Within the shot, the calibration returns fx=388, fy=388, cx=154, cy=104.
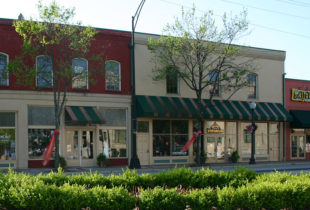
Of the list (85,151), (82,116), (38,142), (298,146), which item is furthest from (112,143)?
(298,146)

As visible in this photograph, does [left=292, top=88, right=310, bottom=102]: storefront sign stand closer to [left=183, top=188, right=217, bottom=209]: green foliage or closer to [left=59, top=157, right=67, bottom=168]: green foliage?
[left=59, top=157, right=67, bottom=168]: green foliage

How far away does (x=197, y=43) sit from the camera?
23.8 metres

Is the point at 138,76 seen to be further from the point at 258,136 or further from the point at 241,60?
the point at 258,136

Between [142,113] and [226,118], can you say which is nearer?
[142,113]

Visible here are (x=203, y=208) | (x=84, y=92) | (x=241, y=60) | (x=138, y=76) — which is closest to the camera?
(x=203, y=208)

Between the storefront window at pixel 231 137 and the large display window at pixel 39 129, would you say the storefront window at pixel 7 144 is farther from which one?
the storefront window at pixel 231 137

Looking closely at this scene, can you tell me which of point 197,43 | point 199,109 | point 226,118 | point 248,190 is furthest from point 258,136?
point 248,190

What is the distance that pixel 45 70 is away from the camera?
21609mm

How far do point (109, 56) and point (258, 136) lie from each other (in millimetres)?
13356

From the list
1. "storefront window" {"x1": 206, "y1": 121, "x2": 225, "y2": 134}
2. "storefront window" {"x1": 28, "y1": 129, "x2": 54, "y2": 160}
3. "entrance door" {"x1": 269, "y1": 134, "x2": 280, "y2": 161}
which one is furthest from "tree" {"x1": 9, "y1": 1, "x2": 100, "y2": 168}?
"entrance door" {"x1": 269, "y1": 134, "x2": 280, "y2": 161}

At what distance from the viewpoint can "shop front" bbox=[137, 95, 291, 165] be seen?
82.3ft

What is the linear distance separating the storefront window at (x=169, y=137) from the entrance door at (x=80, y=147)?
4.33 m

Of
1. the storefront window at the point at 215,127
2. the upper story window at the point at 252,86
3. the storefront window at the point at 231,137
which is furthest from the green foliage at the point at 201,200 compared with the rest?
the upper story window at the point at 252,86

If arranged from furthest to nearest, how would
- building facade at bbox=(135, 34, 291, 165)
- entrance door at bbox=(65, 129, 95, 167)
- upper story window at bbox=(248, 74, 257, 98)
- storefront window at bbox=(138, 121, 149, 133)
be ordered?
upper story window at bbox=(248, 74, 257, 98), building facade at bbox=(135, 34, 291, 165), storefront window at bbox=(138, 121, 149, 133), entrance door at bbox=(65, 129, 95, 167)
